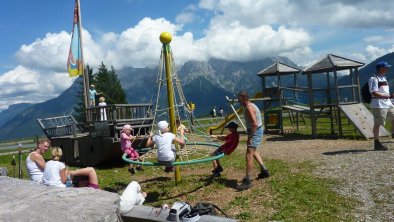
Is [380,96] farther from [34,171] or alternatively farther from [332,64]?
[34,171]

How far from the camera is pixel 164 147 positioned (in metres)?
8.66

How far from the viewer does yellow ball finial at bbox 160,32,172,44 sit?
10.1 metres

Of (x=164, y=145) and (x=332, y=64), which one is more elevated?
(x=332, y=64)

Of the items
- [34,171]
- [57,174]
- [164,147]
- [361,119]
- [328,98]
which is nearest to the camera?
[57,174]

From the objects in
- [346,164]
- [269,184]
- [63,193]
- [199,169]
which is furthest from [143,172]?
[63,193]

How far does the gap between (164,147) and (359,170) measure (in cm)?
448

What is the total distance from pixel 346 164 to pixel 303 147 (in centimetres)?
455

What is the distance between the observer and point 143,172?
42.5 feet

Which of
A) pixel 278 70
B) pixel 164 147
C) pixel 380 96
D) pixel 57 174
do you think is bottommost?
pixel 57 174

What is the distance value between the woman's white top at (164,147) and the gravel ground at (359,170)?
11.2 ft

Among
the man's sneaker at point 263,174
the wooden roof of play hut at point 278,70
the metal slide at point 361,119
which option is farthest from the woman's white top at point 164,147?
the wooden roof of play hut at point 278,70

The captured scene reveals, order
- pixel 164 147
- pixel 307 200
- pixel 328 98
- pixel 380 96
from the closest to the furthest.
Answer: pixel 307 200, pixel 164 147, pixel 380 96, pixel 328 98

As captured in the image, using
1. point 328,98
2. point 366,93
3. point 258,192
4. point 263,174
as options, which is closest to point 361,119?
point 328,98

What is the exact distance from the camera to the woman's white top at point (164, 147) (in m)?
8.59
